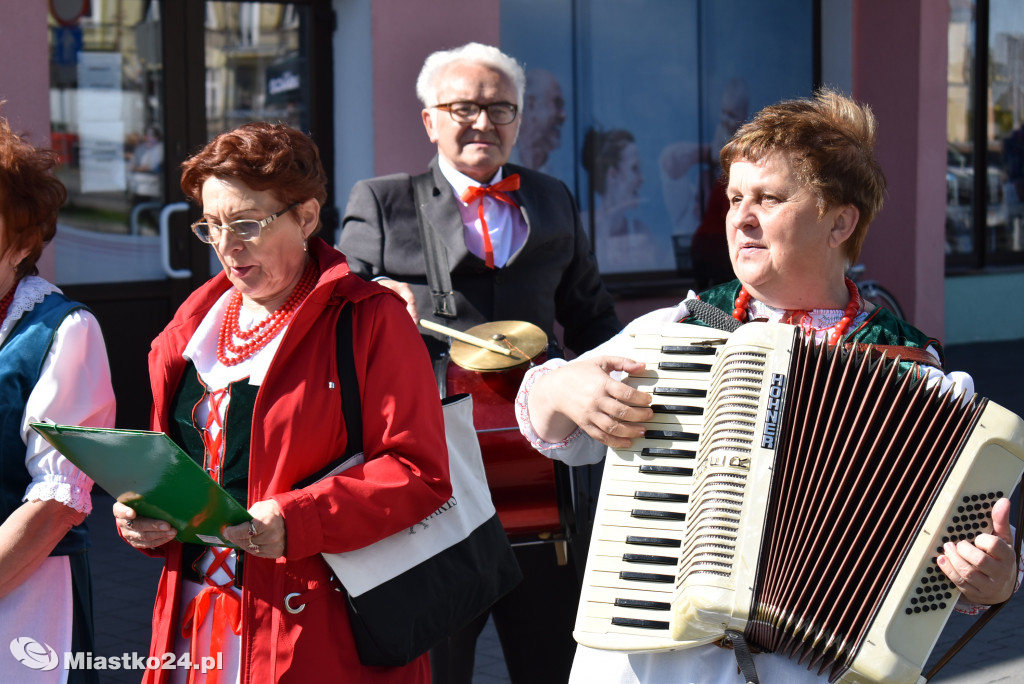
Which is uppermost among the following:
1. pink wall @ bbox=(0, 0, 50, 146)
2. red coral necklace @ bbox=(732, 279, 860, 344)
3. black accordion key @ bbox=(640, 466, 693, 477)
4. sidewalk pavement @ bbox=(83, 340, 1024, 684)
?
pink wall @ bbox=(0, 0, 50, 146)

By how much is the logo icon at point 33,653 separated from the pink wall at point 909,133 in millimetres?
8273

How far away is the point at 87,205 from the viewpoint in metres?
6.45

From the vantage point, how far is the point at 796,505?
1.86m

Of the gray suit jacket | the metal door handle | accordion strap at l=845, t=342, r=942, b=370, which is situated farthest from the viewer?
Answer: the metal door handle

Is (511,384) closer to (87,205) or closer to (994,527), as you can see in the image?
(994,527)

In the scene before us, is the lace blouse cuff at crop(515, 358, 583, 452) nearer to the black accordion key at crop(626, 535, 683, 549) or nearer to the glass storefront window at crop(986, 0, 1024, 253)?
the black accordion key at crop(626, 535, 683, 549)

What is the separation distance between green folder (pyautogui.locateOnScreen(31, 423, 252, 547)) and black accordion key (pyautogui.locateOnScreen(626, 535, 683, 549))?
2.25 ft

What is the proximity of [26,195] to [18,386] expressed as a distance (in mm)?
416

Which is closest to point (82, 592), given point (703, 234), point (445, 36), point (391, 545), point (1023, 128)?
point (391, 545)

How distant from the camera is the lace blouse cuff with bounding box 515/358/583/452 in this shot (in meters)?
2.25

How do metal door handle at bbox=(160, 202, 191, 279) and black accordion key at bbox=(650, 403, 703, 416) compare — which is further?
metal door handle at bbox=(160, 202, 191, 279)

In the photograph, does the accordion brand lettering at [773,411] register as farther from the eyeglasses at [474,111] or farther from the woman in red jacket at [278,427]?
the eyeglasses at [474,111]

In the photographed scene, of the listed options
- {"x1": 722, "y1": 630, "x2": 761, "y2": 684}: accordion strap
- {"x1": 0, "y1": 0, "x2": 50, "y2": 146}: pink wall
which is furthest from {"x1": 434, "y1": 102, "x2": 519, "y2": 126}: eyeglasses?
{"x1": 0, "y1": 0, "x2": 50, "y2": 146}: pink wall

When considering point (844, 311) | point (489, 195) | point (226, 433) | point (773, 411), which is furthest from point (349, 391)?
point (489, 195)
